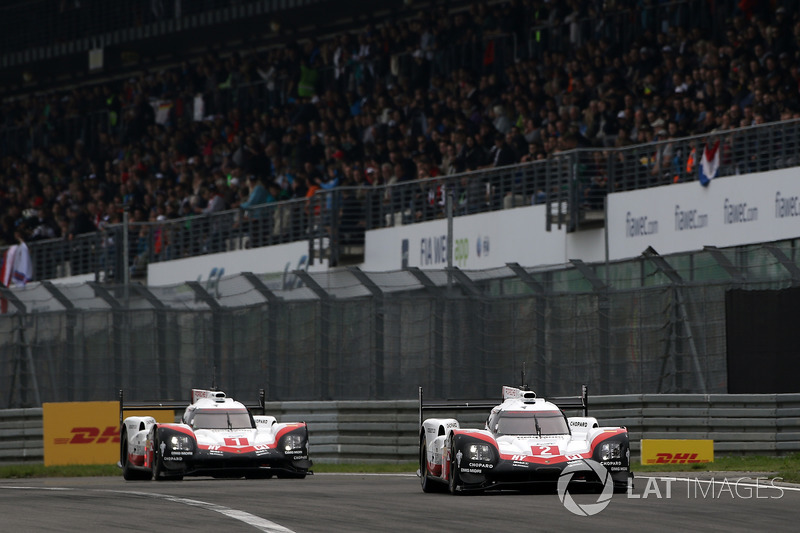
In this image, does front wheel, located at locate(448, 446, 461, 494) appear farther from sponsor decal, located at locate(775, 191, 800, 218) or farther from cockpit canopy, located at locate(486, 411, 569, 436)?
sponsor decal, located at locate(775, 191, 800, 218)

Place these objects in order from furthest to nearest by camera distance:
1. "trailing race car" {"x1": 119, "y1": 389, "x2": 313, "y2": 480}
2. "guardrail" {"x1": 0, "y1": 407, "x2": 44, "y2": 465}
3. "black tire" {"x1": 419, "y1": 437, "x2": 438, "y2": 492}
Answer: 1. "guardrail" {"x1": 0, "y1": 407, "x2": 44, "y2": 465}
2. "trailing race car" {"x1": 119, "y1": 389, "x2": 313, "y2": 480}
3. "black tire" {"x1": 419, "y1": 437, "x2": 438, "y2": 492}

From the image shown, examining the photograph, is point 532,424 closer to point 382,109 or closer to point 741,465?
point 741,465

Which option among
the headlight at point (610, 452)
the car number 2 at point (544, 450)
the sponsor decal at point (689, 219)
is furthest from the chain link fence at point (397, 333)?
the car number 2 at point (544, 450)

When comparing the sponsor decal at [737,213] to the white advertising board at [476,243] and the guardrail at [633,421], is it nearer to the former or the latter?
the white advertising board at [476,243]

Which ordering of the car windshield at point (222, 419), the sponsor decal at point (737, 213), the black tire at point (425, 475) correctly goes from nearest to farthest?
the black tire at point (425, 475) < the car windshield at point (222, 419) < the sponsor decal at point (737, 213)

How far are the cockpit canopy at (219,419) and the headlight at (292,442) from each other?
0.60 metres

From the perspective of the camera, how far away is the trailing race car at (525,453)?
44.2 ft

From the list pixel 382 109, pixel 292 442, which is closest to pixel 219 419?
pixel 292 442

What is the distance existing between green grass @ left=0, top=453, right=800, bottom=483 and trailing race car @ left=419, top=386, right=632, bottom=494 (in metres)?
1.87

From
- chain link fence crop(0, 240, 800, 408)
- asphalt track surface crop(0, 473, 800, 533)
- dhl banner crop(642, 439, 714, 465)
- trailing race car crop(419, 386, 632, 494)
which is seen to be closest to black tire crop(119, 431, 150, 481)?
asphalt track surface crop(0, 473, 800, 533)

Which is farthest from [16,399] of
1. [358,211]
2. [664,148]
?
[664,148]

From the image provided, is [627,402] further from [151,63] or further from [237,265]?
[151,63]

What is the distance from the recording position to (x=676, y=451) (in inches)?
682

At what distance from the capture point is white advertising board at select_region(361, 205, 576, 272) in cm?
2395
